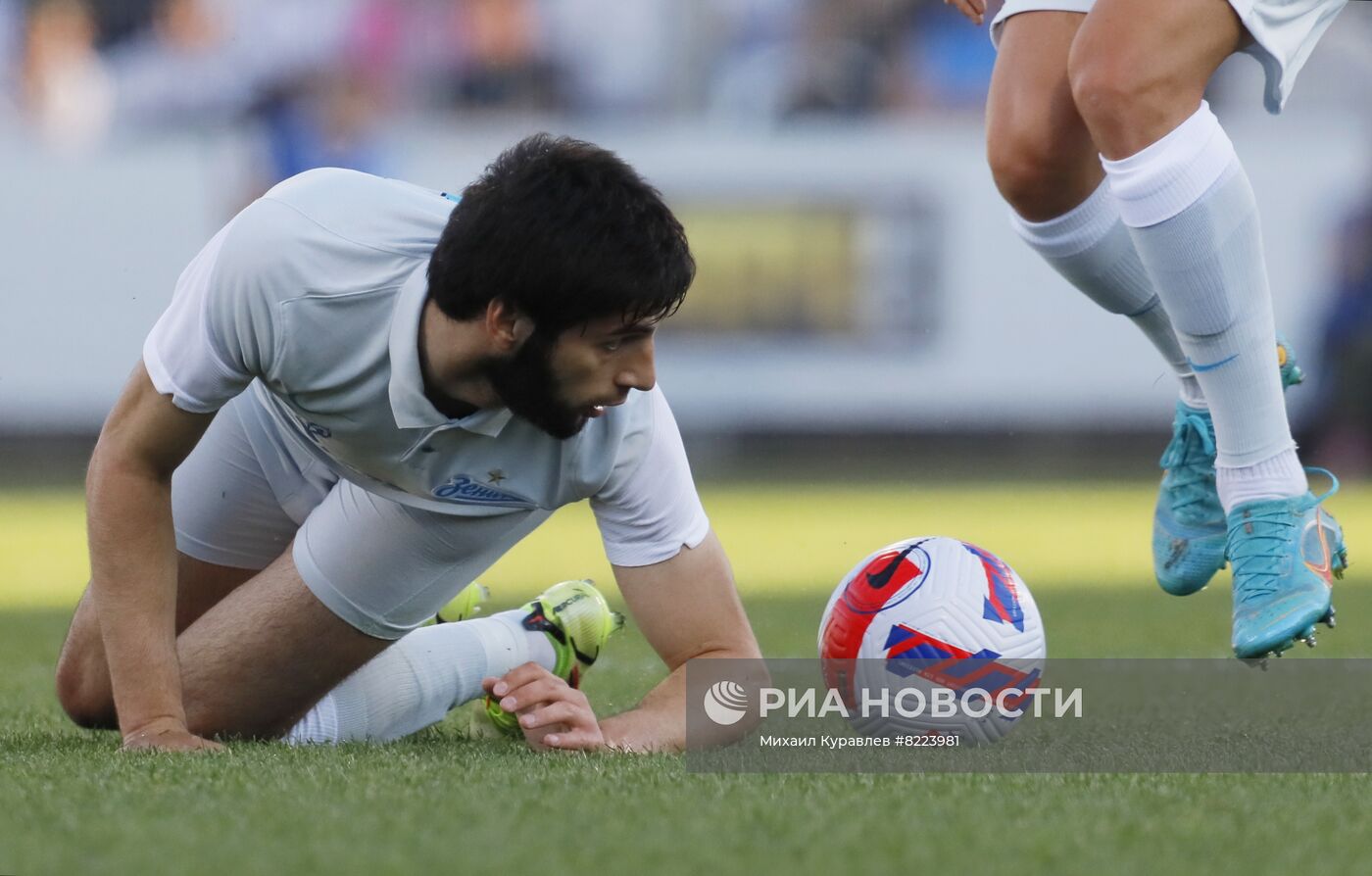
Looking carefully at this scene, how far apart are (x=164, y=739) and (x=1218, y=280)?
5.82 feet

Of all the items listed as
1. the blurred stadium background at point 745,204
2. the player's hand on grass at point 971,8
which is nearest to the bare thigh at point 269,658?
the player's hand on grass at point 971,8

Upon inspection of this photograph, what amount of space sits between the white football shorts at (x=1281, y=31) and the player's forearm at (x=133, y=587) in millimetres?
1844

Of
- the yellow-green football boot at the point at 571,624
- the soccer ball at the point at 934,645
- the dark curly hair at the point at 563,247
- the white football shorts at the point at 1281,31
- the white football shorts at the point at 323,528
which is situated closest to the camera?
the dark curly hair at the point at 563,247

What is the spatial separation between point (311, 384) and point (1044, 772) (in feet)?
4.09

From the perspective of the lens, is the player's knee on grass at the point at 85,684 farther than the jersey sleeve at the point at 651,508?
Yes

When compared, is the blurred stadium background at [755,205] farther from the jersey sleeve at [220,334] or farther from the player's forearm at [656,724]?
the jersey sleeve at [220,334]

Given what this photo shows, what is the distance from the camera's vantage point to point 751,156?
11.3 m

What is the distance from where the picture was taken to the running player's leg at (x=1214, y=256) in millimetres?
2906

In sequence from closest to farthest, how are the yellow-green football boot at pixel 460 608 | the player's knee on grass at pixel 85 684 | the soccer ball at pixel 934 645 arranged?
the soccer ball at pixel 934 645 → the player's knee on grass at pixel 85 684 → the yellow-green football boot at pixel 460 608

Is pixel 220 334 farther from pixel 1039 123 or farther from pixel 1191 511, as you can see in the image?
pixel 1191 511

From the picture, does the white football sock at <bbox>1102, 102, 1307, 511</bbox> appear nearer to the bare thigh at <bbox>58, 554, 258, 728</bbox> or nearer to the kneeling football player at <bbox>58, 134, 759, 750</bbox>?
the kneeling football player at <bbox>58, 134, 759, 750</bbox>

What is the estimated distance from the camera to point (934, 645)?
10.4ft

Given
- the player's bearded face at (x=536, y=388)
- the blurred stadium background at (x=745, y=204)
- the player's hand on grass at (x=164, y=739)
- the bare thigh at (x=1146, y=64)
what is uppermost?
the bare thigh at (x=1146, y=64)

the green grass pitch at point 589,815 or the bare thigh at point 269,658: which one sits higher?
the green grass pitch at point 589,815
